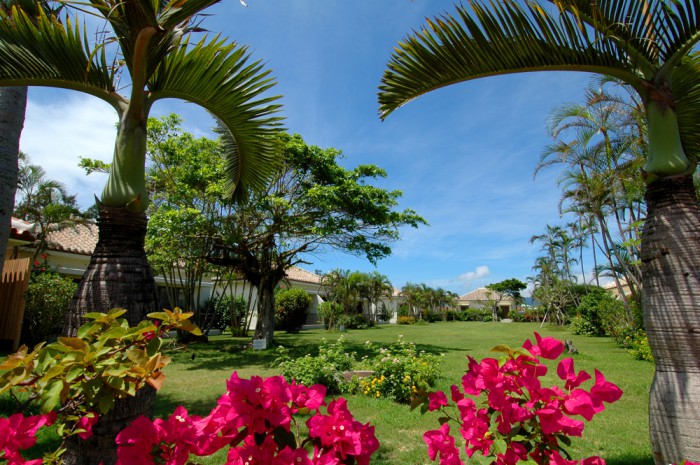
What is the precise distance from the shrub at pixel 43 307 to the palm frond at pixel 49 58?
31.3 ft

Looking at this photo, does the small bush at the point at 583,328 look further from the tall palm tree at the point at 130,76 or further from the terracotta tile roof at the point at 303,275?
the tall palm tree at the point at 130,76

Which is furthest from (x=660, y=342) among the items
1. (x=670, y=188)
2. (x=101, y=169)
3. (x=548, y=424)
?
(x=101, y=169)

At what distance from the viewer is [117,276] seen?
2049mm

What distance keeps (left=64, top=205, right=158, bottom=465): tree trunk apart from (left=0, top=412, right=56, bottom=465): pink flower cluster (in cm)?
50

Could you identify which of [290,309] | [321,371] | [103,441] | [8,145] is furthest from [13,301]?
[290,309]

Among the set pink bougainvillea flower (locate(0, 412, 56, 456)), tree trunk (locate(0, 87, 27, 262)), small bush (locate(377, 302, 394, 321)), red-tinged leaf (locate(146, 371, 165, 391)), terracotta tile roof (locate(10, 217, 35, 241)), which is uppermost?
terracotta tile roof (locate(10, 217, 35, 241))

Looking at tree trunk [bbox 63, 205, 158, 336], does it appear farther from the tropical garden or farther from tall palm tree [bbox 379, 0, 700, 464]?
tall palm tree [bbox 379, 0, 700, 464]

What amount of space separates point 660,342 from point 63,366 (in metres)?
2.87

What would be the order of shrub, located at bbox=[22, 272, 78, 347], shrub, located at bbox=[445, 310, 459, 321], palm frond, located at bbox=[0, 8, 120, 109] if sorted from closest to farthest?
1. palm frond, located at bbox=[0, 8, 120, 109]
2. shrub, located at bbox=[22, 272, 78, 347]
3. shrub, located at bbox=[445, 310, 459, 321]

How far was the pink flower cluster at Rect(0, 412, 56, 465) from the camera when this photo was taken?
1196mm

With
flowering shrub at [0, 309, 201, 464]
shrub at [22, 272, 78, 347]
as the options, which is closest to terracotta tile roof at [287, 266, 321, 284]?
shrub at [22, 272, 78, 347]

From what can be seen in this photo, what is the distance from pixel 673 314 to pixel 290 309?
901 inches

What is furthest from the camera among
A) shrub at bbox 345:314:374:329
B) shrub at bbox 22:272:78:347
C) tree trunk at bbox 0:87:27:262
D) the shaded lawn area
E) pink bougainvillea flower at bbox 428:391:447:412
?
shrub at bbox 345:314:374:329

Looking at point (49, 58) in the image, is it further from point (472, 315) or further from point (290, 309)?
point (472, 315)
